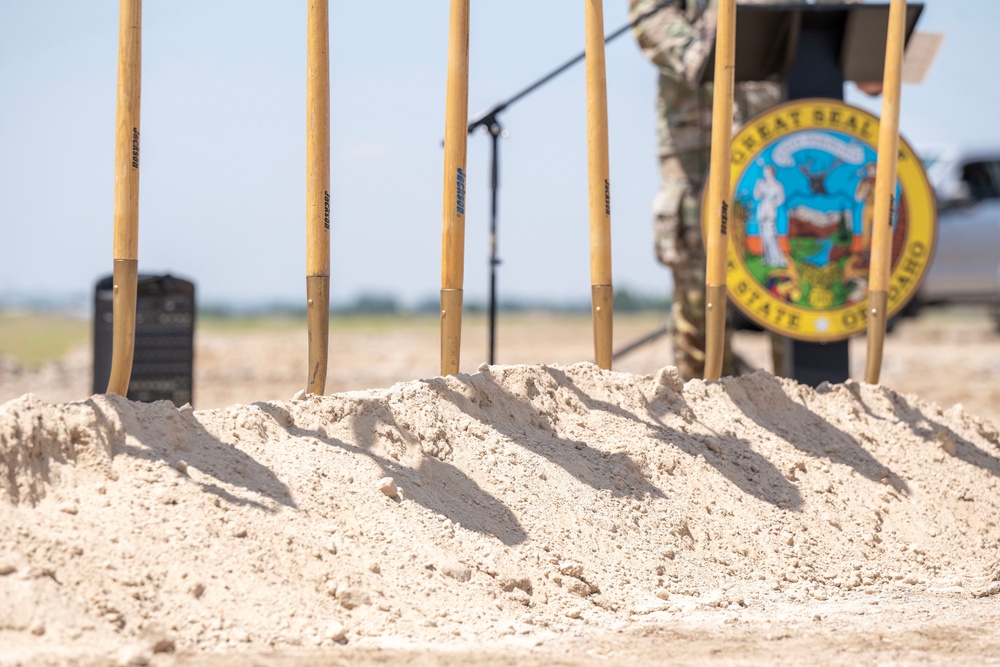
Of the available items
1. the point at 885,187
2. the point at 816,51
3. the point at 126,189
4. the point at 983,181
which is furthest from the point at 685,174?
the point at 983,181

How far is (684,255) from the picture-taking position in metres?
6.29

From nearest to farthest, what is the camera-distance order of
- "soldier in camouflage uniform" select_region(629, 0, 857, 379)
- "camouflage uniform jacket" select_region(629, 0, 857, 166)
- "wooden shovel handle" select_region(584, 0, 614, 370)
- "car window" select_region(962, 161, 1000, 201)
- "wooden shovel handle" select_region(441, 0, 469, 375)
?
"wooden shovel handle" select_region(441, 0, 469, 375) → "wooden shovel handle" select_region(584, 0, 614, 370) → "camouflage uniform jacket" select_region(629, 0, 857, 166) → "soldier in camouflage uniform" select_region(629, 0, 857, 379) → "car window" select_region(962, 161, 1000, 201)

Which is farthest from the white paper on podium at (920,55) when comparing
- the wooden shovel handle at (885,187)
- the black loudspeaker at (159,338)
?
the black loudspeaker at (159,338)

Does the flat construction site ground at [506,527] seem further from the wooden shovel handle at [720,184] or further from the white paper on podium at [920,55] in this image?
the white paper on podium at [920,55]

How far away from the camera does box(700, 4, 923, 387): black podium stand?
5.17m

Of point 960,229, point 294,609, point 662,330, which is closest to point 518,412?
point 294,609

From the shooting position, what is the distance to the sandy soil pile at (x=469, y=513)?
8.46 feet

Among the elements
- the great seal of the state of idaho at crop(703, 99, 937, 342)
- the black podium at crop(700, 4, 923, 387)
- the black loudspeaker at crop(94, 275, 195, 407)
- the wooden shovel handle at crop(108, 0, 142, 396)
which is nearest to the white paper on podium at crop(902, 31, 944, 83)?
the black podium at crop(700, 4, 923, 387)

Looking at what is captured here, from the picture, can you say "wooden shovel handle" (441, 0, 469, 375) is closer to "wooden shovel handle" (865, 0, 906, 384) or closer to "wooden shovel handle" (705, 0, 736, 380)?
"wooden shovel handle" (705, 0, 736, 380)

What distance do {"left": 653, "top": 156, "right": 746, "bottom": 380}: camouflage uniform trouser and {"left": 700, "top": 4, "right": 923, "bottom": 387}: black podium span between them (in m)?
0.95

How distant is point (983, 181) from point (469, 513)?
7.91 meters

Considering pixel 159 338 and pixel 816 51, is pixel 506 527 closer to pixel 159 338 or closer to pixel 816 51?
pixel 816 51

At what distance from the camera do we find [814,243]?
16.6 feet

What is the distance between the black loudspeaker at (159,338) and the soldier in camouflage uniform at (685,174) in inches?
103
